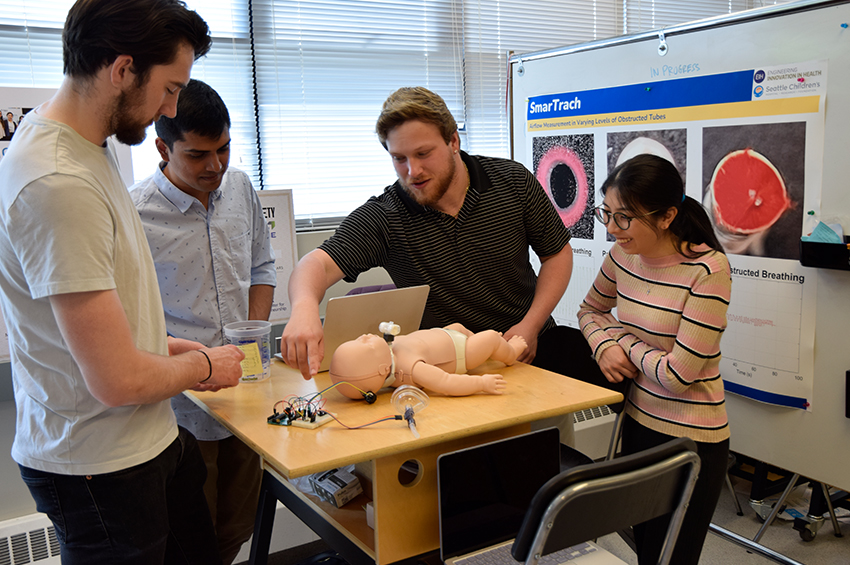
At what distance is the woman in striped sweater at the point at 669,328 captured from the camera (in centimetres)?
167

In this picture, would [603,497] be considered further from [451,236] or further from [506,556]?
[451,236]

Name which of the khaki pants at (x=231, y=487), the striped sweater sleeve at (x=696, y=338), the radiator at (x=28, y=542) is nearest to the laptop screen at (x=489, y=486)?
the striped sweater sleeve at (x=696, y=338)

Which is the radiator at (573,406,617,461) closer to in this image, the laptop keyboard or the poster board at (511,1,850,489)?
the poster board at (511,1,850,489)

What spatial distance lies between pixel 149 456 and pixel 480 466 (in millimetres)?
668

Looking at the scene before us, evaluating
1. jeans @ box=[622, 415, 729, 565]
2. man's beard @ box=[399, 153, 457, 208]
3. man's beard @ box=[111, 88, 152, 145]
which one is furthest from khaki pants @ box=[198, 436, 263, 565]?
jeans @ box=[622, 415, 729, 565]

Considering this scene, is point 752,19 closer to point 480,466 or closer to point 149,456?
point 480,466

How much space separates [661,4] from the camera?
175 inches

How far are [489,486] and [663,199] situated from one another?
0.89 meters

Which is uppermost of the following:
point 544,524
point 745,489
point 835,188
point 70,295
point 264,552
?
point 835,188

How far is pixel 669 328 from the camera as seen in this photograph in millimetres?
1731

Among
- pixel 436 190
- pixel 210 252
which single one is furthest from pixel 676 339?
pixel 210 252

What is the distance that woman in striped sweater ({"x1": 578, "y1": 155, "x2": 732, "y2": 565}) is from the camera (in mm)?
1671

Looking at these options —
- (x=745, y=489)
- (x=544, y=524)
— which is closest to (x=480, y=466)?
(x=544, y=524)

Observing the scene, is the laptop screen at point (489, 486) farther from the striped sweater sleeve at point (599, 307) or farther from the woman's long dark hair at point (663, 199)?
the woman's long dark hair at point (663, 199)
